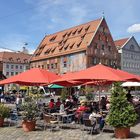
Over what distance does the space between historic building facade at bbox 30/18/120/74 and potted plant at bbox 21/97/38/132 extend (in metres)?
49.8

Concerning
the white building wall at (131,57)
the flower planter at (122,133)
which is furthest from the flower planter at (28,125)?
the white building wall at (131,57)

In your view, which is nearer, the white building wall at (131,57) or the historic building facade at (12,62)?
the white building wall at (131,57)

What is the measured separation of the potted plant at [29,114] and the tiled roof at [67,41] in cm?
5030

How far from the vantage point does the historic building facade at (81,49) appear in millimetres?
63531

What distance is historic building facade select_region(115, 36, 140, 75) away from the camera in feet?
255

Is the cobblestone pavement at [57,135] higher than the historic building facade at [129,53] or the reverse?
the reverse

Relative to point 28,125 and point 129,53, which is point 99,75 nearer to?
point 28,125

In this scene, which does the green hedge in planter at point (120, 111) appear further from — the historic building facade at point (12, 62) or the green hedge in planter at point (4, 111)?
the historic building facade at point (12, 62)

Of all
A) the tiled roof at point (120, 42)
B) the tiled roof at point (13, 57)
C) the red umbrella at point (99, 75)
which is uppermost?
the tiled roof at point (120, 42)

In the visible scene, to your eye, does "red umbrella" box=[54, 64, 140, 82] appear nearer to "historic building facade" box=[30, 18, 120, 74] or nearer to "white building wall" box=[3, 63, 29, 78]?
"historic building facade" box=[30, 18, 120, 74]

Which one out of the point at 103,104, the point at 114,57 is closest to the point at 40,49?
the point at 114,57

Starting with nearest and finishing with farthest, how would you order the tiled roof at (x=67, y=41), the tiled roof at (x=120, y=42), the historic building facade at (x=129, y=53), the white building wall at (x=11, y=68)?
the tiled roof at (x=67, y=41), the historic building facade at (x=129, y=53), the tiled roof at (x=120, y=42), the white building wall at (x=11, y=68)

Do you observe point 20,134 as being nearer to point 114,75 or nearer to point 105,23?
point 114,75

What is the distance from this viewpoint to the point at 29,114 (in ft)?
42.2
